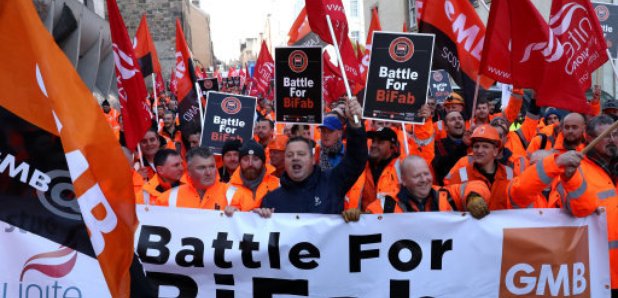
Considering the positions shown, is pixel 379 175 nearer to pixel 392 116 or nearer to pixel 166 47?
pixel 392 116

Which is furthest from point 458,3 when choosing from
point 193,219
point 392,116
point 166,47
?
point 166,47

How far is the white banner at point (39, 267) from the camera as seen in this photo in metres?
2.91

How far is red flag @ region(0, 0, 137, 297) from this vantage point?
2.67 metres

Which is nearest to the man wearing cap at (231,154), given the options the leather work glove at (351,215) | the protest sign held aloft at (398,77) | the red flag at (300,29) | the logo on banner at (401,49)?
the protest sign held aloft at (398,77)

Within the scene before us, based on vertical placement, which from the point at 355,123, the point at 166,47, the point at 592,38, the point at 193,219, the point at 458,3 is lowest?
the point at 193,219

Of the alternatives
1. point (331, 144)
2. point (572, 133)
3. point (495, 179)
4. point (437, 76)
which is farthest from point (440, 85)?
point (495, 179)

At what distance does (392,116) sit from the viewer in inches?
210

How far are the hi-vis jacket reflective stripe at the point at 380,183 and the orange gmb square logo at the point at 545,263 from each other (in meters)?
1.21

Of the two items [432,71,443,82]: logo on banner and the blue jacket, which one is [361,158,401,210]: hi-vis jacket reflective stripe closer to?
the blue jacket

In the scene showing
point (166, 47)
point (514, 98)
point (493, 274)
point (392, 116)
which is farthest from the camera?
point (166, 47)

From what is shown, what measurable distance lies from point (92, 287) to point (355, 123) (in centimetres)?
186

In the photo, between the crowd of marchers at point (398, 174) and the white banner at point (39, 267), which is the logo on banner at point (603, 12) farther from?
the white banner at point (39, 267)

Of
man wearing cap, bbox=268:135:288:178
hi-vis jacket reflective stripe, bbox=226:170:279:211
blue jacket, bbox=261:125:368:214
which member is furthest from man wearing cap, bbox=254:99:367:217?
man wearing cap, bbox=268:135:288:178

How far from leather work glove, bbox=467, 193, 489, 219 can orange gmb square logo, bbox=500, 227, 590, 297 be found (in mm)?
196
